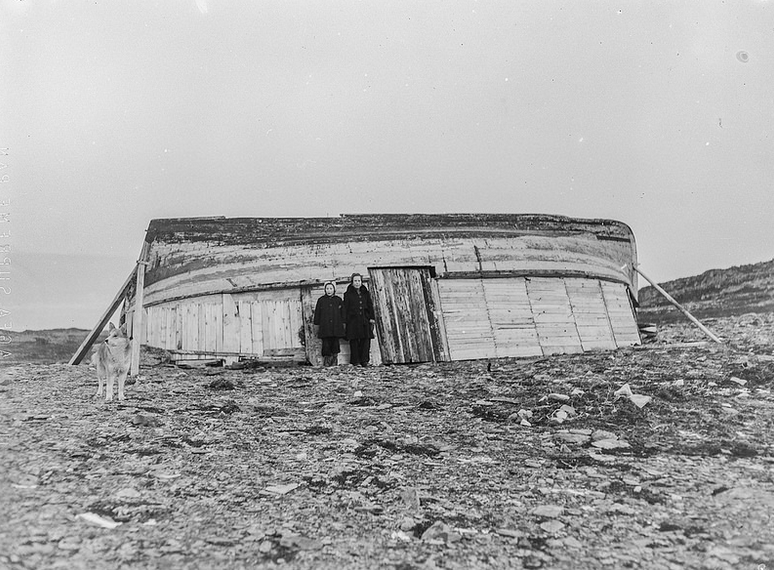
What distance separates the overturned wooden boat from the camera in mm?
11477

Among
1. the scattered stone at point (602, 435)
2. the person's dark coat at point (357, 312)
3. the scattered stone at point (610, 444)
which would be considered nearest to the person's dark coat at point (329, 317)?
the person's dark coat at point (357, 312)

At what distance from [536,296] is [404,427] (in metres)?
7.09

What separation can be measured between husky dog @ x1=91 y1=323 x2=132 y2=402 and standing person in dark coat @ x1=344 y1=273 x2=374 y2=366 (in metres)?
4.80

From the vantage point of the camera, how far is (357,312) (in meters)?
11.2

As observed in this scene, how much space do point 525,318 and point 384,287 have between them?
287 cm

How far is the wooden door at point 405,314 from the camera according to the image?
1152 cm

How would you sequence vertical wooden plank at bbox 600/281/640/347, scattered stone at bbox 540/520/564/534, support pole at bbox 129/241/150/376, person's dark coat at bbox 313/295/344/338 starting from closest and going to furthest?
scattered stone at bbox 540/520/564/534 < support pole at bbox 129/241/150/376 < person's dark coat at bbox 313/295/344/338 < vertical wooden plank at bbox 600/281/640/347

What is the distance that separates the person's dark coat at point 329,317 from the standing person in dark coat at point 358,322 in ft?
0.46

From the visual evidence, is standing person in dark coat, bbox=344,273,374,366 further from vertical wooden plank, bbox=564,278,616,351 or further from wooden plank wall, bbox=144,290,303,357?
vertical wooden plank, bbox=564,278,616,351

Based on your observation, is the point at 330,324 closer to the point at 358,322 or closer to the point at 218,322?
the point at 358,322

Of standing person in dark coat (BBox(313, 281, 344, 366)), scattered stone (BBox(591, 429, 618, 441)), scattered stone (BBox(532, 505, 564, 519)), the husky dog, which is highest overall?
standing person in dark coat (BBox(313, 281, 344, 366))

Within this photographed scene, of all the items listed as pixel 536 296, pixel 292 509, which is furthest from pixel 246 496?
pixel 536 296

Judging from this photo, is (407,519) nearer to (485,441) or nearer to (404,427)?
(485,441)

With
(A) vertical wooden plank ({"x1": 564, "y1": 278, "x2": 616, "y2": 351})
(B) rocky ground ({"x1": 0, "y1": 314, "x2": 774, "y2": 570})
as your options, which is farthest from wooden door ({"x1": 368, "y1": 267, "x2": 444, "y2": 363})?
(B) rocky ground ({"x1": 0, "y1": 314, "x2": 774, "y2": 570})
